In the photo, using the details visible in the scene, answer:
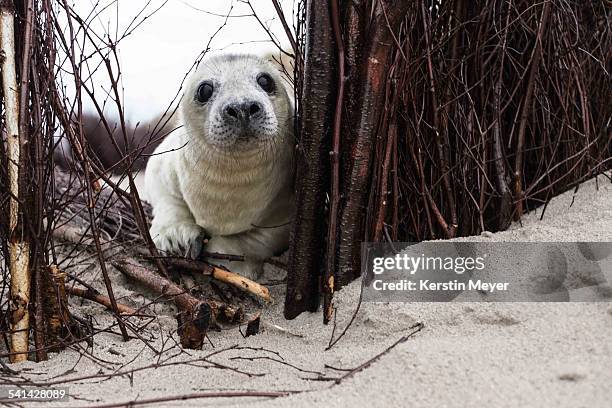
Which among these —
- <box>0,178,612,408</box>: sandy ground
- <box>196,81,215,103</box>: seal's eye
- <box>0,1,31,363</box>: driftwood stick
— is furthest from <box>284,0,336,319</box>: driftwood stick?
<box>0,1,31,363</box>: driftwood stick

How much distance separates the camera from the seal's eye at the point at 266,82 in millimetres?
2980

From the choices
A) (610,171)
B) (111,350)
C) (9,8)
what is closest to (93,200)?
(111,350)

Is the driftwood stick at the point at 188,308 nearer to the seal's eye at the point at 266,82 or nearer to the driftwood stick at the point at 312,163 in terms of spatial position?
the driftwood stick at the point at 312,163

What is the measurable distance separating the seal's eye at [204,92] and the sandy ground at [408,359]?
105cm

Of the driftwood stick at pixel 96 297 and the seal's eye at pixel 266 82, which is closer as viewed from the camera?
the driftwood stick at pixel 96 297

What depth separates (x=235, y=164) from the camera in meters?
2.92

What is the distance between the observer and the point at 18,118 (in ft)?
6.97

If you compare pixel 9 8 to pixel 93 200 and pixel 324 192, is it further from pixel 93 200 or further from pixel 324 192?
pixel 324 192

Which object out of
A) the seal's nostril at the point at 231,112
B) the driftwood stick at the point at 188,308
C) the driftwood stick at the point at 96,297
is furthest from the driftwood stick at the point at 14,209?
the seal's nostril at the point at 231,112

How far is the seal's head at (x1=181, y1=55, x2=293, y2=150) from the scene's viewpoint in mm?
2725

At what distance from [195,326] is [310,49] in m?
1.05

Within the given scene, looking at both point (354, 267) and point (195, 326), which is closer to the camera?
point (195, 326)

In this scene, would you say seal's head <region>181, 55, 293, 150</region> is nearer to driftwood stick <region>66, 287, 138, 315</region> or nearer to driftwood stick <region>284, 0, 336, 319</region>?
driftwood stick <region>284, 0, 336, 319</region>

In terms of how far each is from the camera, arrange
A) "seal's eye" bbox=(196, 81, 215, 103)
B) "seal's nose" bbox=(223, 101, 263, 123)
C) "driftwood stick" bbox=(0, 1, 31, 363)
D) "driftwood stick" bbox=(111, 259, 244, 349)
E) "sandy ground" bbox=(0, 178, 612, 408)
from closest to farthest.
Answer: "sandy ground" bbox=(0, 178, 612, 408), "driftwood stick" bbox=(0, 1, 31, 363), "driftwood stick" bbox=(111, 259, 244, 349), "seal's nose" bbox=(223, 101, 263, 123), "seal's eye" bbox=(196, 81, 215, 103)
